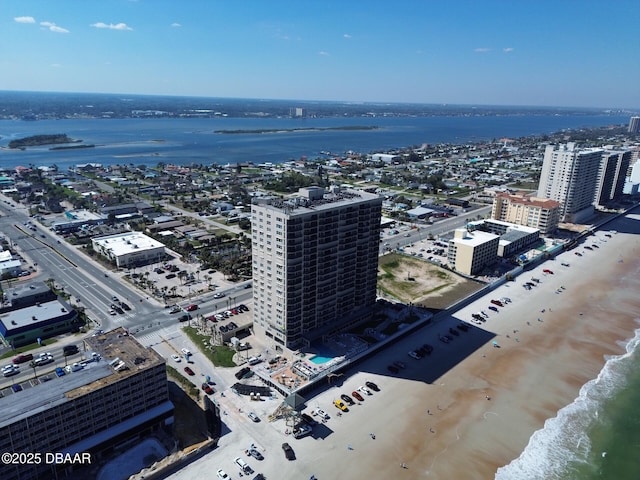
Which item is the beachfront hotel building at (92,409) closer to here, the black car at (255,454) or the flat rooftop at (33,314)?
the black car at (255,454)

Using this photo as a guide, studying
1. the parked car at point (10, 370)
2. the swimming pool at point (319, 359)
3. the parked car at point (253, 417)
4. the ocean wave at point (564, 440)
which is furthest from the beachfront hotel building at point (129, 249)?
the ocean wave at point (564, 440)

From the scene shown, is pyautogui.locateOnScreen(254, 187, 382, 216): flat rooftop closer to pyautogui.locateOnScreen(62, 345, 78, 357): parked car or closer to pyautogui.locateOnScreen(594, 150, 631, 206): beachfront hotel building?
pyautogui.locateOnScreen(62, 345, 78, 357): parked car

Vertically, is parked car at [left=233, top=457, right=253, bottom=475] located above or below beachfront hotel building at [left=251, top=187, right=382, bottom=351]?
below

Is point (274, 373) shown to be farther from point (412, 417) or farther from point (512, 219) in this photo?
point (512, 219)

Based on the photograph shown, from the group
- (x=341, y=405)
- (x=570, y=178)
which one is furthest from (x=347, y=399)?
(x=570, y=178)

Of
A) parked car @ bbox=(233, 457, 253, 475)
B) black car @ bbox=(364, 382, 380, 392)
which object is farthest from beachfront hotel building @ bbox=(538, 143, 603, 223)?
parked car @ bbox=(233, 457, 253, 475)

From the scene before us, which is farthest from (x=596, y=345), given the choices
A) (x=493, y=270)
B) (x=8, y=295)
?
(x=8, y=295)
